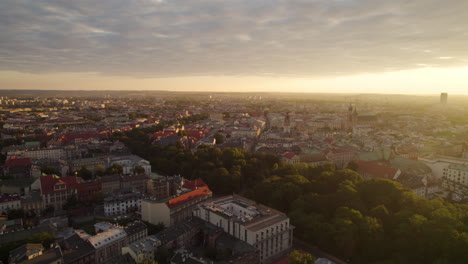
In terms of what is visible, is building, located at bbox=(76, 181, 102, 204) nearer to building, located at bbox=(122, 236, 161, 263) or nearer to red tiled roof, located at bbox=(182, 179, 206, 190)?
red tiled roof, located at bbox=(182, 179, 206, 190)

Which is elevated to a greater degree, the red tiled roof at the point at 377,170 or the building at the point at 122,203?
the red tiled roof at the point at 377,170

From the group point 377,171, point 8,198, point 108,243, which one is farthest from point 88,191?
point 377,171

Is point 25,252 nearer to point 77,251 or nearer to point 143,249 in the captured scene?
point 77,251

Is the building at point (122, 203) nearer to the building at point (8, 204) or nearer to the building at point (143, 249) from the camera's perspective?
the building at point (8, 204)

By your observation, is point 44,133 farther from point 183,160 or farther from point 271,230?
point 271,230

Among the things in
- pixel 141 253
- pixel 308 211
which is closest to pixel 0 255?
pixel 141 253

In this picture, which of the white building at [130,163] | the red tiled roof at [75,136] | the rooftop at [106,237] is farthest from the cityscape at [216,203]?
the red tiled roof at [75,136]
